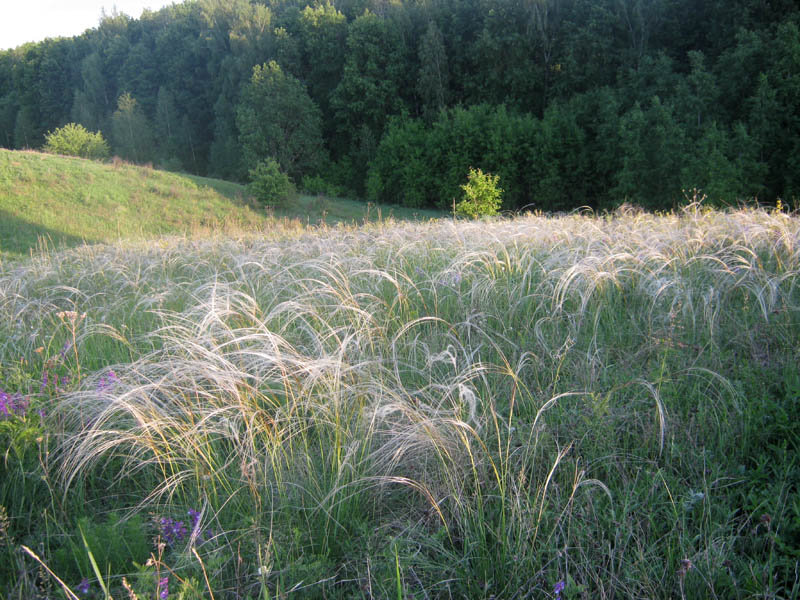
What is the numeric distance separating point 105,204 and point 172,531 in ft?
69.1

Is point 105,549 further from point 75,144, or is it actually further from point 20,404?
point 75,144

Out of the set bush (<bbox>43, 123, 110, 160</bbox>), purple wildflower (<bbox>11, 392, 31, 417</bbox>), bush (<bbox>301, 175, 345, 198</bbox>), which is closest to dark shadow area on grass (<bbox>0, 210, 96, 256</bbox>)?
purple wildflower (<bbox>11, 392, 31, 417</bbox>)

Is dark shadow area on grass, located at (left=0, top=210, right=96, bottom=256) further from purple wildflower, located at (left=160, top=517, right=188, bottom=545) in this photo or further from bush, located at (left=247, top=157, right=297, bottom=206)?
purple wildflower, located at (left=160, top=517, right=188, bottom=545)

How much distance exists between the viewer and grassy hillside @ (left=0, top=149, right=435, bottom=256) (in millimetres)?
15984

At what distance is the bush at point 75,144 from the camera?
3081 centimetres

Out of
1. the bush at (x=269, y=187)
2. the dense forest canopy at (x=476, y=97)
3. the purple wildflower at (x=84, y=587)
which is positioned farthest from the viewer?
the bush at (x=269, y=187)

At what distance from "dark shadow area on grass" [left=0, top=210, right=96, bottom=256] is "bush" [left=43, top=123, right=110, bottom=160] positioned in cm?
1728

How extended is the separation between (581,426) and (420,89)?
38.1m

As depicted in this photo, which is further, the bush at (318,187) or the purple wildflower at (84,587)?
the bush at (318,187)

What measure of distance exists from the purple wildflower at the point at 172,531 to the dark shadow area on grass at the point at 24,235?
14886 millimetres

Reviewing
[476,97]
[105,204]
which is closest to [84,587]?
[105,204]

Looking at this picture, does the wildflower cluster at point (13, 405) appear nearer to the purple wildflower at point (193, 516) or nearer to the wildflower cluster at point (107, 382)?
the wildflower cluster at point (107, 382)

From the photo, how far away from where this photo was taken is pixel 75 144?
3161 cm

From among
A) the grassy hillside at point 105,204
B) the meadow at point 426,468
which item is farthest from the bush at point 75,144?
the meadow at point 426,468
